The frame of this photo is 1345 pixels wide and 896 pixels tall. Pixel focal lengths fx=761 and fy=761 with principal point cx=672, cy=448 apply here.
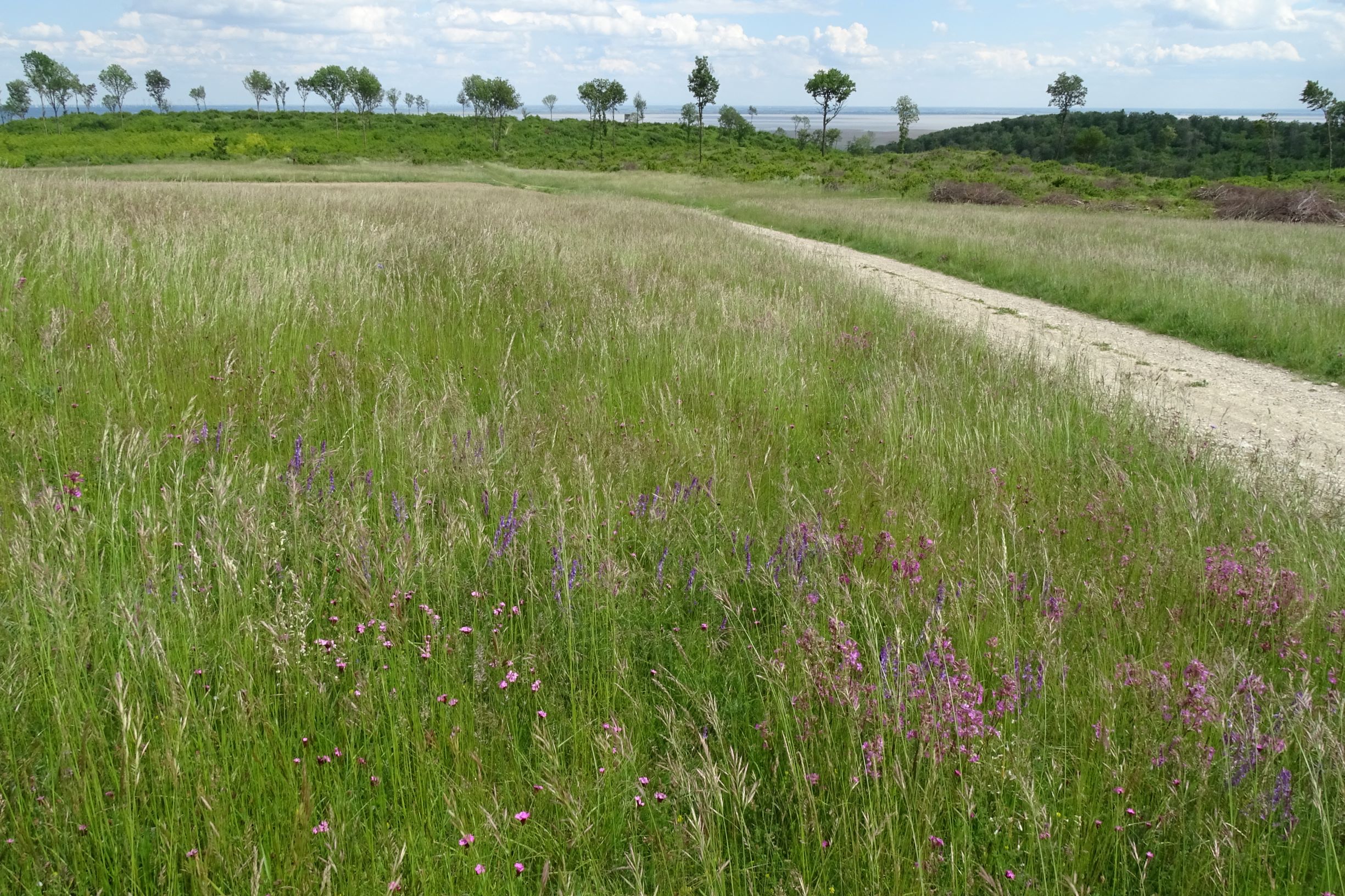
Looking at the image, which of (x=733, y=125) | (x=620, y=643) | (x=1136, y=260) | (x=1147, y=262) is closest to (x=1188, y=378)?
(x=1147, y=262)

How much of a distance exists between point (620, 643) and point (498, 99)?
98182 mm

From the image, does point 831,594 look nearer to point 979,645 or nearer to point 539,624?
point 979,645

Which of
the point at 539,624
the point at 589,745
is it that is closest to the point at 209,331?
the point at 539,624

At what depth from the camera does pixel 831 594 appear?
2.48m

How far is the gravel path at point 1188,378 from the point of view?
5.80 metres

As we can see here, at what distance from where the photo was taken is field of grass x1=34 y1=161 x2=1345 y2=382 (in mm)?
10031

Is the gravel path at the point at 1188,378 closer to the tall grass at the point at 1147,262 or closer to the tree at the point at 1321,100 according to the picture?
the tall grass at the point at 1147,262

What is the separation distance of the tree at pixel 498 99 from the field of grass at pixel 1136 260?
56778mm

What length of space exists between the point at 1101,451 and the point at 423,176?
48.4 metres

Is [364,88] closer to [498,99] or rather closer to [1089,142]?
[498,99]

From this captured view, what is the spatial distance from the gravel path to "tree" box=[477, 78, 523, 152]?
80071 millimetres

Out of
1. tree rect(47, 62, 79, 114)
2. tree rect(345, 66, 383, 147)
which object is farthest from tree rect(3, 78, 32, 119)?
tree rect(345, 66, 383, 147)

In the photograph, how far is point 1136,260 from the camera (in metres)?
15.1

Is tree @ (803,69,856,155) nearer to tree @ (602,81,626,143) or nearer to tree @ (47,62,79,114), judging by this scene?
tree @ (602,81,626,143)
